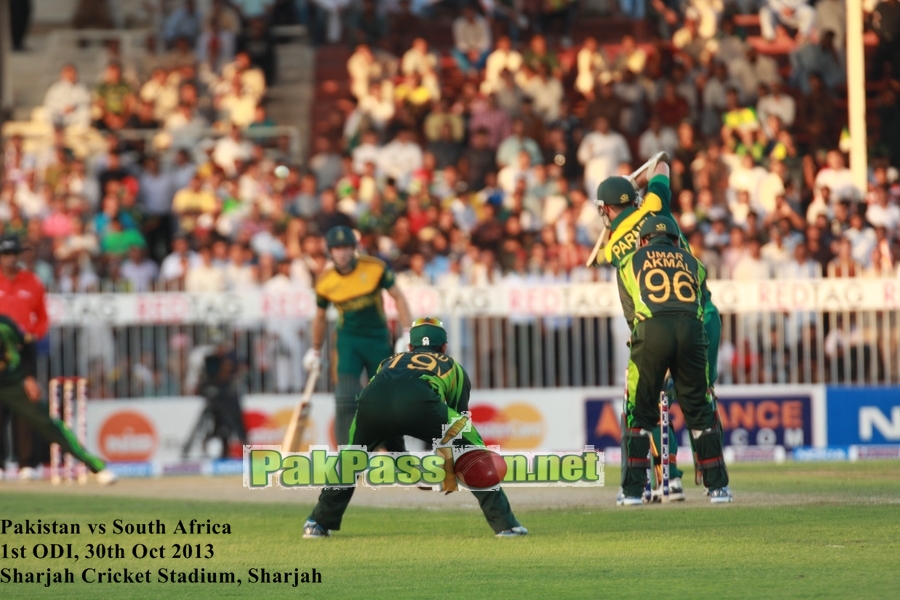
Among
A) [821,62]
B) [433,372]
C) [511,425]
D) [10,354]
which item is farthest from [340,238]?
[821,62]

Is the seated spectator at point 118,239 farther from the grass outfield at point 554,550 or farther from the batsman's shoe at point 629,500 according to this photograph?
the batsman's shoe at point 629,500

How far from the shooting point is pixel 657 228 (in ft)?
39.7

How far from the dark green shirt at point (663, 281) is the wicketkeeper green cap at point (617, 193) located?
0.60 m

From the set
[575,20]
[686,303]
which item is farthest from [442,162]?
[686,303]

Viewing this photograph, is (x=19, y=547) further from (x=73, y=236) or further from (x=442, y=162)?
(x=442, y=162)

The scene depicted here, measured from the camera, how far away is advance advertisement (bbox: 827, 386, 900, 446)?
19.7m

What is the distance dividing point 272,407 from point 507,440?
9.06ft

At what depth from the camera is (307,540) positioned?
11570mm

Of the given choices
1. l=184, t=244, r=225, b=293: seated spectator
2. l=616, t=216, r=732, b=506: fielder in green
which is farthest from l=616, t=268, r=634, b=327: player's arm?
l=184, t=244, r=225, b=293: seated spectator

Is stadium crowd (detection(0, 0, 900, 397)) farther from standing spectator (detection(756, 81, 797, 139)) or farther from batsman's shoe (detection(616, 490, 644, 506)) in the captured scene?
batsman's shoe (detection(616, 490, 644, 506))

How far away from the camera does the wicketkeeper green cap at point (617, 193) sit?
12602mm

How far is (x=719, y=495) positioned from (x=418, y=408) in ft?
9.39

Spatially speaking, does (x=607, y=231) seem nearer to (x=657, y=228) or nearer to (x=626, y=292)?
(x=626, y=292)

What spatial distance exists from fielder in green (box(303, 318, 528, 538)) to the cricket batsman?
3.73 meters
